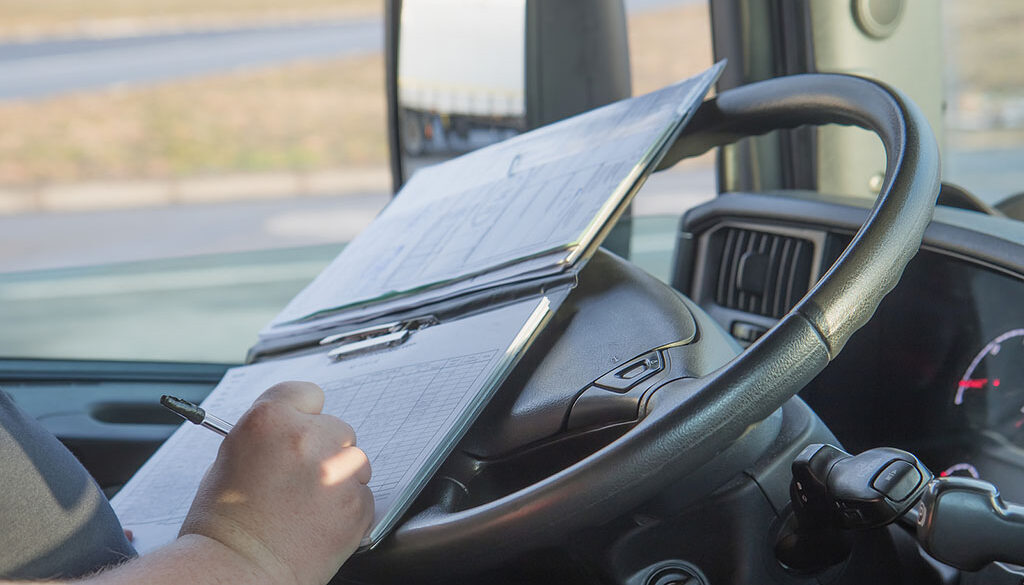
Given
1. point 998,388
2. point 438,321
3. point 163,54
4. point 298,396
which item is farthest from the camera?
point 163,54

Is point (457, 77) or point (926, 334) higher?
point (457, 77)

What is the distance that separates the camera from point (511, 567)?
2.49 feet

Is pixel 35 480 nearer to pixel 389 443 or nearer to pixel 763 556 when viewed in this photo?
pixel 389 443

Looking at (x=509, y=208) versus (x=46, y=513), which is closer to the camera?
(x=46, y=513)

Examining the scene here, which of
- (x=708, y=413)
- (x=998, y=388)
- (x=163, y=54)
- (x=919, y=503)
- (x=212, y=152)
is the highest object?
(x=708, y=413)

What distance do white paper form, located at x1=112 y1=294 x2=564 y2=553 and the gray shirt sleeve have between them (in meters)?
0.07

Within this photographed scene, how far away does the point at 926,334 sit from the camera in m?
1.11

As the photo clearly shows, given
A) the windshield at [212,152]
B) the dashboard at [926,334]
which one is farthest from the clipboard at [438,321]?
the dashboard at [926,334]

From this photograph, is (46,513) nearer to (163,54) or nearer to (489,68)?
(489,68)

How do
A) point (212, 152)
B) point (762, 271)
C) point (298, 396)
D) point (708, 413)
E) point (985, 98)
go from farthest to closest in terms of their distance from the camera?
1. point (212, 152)
2. point (985, 98)
3. point (762, 271)
4. point (298, 396)
5. point (708, 413)

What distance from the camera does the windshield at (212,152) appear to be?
1.90 m

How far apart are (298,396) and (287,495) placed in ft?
0.26

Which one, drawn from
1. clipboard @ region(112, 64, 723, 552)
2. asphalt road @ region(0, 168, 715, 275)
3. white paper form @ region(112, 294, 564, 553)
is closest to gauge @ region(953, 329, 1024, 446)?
clipboard @ region(112, 64, 723, 552)

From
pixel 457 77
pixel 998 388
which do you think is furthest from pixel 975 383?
pixel 457 77
